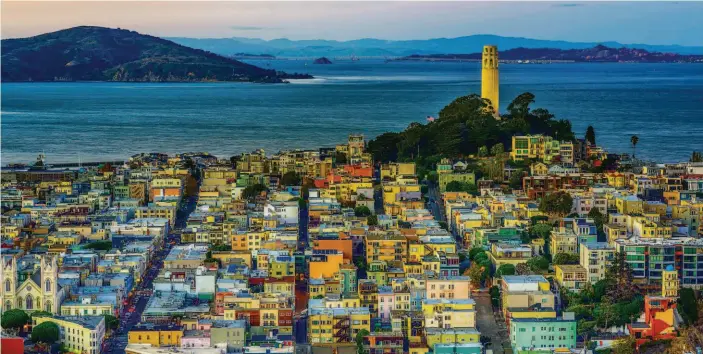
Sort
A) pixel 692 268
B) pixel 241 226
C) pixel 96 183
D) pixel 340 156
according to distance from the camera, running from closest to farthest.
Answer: pixel 692 268
pixel 241 226
pixel 96 183
pixel 340 156

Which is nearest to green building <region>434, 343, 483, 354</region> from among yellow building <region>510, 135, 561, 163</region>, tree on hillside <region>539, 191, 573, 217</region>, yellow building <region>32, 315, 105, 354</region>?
yellow building <region>32, 315, 105, 354</region>

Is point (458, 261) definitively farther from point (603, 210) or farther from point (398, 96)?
point (398, 96)

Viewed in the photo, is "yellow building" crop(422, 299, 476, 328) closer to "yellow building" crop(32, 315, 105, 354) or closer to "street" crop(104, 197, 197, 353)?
"street" crop(104, 197, 197, 353)

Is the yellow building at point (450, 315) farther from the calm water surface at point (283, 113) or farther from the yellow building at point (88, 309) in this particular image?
the calm water surface at point (283, 113)

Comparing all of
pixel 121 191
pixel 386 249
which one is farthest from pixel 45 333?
pixel 121 191

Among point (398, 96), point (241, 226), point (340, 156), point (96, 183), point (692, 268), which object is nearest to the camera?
point (692, 268)

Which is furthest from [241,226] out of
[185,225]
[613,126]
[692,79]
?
[692,79]
